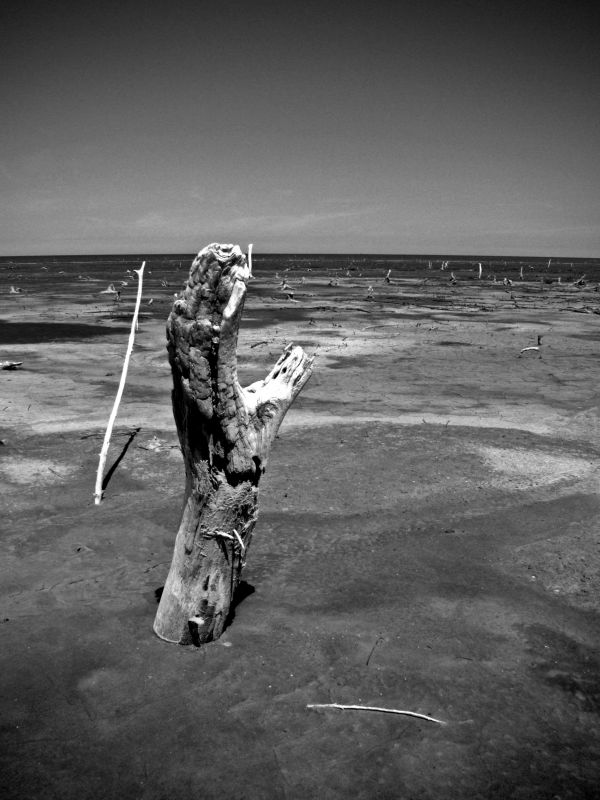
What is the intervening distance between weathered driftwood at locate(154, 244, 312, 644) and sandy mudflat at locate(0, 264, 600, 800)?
437mm

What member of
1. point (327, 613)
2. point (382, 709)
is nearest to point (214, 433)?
point (327, 613)

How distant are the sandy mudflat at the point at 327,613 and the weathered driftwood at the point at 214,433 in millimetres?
437

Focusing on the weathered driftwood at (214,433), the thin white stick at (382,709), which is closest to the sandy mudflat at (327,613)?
the thin white stick at (382,709)

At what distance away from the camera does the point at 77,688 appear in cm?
435

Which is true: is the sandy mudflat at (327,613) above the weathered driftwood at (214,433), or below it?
below

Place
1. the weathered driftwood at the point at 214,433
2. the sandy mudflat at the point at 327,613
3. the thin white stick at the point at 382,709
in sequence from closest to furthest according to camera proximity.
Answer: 1. the sandy mudflat at the point at 327,613
2. the weathered driftwood at the point at 214,433
3. the thin white stick at the point at 382,709

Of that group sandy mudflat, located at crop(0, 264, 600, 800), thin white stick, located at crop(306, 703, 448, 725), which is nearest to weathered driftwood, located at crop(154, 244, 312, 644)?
sandy mudflat, located at crop(0, 264, 600, 800)

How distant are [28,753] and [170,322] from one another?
2.75 metres

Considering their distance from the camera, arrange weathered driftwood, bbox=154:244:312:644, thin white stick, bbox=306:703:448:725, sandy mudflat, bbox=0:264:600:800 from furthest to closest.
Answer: thin white stick, bbox=306:703:448:725, weathered driftwood, bbox=154:244:312:644, sandy mudflat, bbox=0:264:600:800

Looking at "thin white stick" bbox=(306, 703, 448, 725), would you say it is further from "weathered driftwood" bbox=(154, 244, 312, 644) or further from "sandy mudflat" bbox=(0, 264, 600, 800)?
"weathered driftwood" bbox=(154, 244, 312, 644)

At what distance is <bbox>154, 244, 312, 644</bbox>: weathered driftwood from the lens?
3904 mm

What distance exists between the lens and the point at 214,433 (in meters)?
4.27

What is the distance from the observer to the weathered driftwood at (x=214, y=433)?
3904 millimetres

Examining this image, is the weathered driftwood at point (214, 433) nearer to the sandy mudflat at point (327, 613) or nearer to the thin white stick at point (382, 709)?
the sandy mudflat at point (327, 613)
